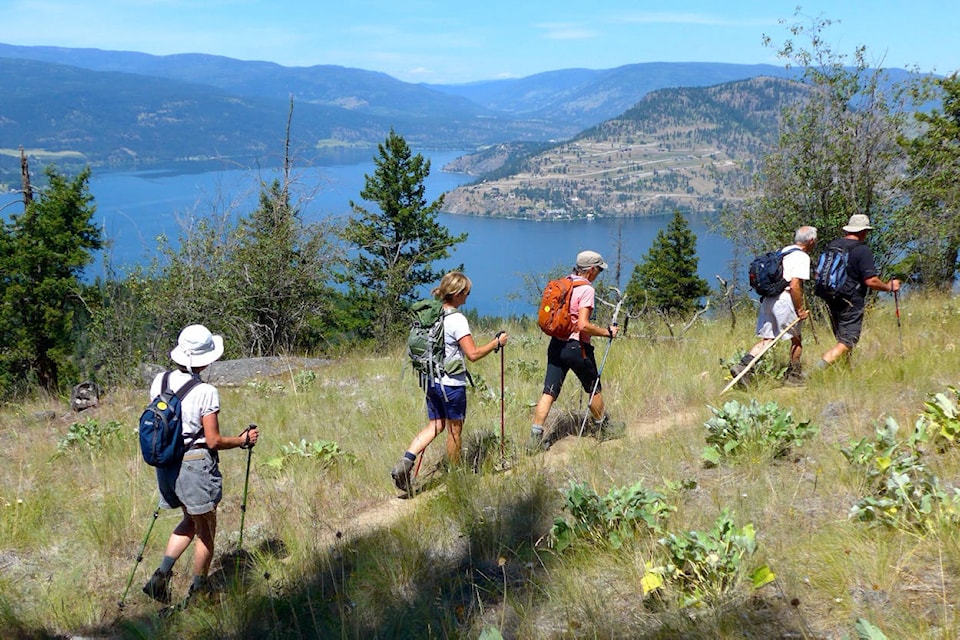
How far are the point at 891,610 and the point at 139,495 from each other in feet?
17.1

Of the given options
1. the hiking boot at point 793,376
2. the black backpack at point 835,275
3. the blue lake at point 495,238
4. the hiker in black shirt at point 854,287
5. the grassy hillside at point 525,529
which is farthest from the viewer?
the blue lake at point 495,238

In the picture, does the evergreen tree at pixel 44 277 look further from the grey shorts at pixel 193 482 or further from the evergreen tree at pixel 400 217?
the grey shorts at pixel 193 482

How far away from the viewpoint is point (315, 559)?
3967mm

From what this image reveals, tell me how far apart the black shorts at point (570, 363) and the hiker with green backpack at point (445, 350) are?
0.88m

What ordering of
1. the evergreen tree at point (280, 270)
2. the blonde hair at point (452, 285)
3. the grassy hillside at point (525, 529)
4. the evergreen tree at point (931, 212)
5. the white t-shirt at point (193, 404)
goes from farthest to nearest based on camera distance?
the evergreen tree at point (280, 270)
the evergreen tree at point (931, 212)
the blonde hair at point (452, 285)
the white t-shirt at point (193, 404)
the grassy hillside at point (525, 529)

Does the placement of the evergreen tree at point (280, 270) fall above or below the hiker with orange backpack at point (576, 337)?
below

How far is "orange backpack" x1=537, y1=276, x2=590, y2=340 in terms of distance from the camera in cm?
533

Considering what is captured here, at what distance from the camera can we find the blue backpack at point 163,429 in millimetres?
3623

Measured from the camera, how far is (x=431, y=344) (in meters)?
4.80

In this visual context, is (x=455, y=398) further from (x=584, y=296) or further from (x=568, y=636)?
(x=568, y=636)

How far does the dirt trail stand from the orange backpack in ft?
3.10

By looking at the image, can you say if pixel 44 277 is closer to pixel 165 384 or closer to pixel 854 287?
pixel 165 384

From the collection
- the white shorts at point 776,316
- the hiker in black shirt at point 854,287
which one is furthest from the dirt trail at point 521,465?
the hiker in black shirt at point 854,287

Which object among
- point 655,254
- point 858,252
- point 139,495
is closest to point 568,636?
point 139,495
